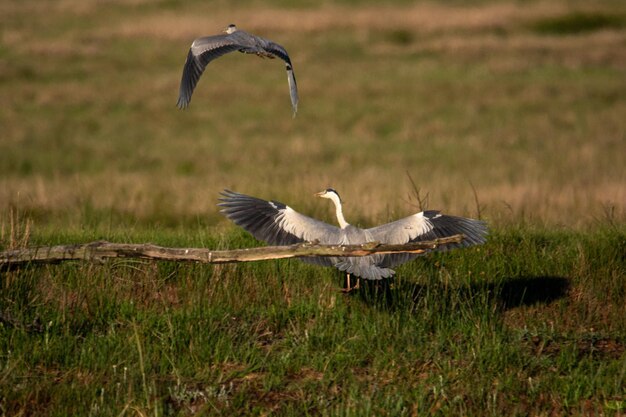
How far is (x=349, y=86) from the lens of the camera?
22328mm

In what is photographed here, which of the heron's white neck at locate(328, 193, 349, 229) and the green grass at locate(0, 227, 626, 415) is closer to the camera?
the green grass at locate(0, 227, 626, 415)

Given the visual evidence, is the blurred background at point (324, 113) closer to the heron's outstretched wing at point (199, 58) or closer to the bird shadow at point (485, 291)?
the bird shadow at point (485, 291)

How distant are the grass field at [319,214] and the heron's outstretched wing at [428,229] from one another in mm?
346

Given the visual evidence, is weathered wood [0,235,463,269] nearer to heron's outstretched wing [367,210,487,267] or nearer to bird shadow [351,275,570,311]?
heron's outstretched wing [367,210,487,267]

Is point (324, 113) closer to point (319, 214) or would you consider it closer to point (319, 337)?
point (319, 214)

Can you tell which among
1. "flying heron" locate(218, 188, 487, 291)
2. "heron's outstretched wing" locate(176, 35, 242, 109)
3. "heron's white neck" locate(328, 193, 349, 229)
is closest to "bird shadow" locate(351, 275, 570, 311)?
"flying heron" locate(218, 188, 487, 291)

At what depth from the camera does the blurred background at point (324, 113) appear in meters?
11.1

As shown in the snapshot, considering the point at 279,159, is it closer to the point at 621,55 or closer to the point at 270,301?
the point at 270,301

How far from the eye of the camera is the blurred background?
11.1 meters

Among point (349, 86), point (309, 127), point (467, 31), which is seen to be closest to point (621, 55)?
point (467, 31)

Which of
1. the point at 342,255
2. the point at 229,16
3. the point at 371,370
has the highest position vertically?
the point at 229,16

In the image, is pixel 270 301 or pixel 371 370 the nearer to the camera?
pixel 371 370

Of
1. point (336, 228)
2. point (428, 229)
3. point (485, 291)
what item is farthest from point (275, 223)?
point (485, 291)

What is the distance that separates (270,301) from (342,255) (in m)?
1.38
